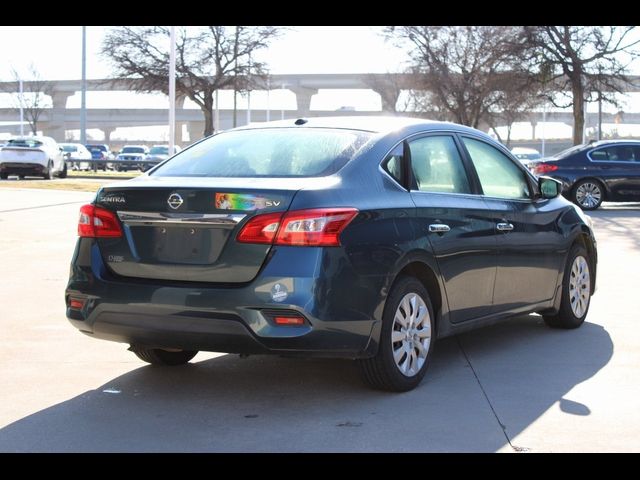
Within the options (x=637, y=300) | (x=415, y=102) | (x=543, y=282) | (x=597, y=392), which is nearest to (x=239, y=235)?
(x=597, y=392)

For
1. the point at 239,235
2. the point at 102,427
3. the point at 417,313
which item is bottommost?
the point at 102,427

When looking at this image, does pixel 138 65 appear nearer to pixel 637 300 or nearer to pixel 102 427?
pixel 637 300

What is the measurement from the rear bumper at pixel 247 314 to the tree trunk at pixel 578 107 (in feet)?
112

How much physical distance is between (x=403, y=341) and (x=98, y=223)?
187 cm

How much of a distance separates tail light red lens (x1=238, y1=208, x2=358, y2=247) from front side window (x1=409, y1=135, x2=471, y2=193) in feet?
3.60

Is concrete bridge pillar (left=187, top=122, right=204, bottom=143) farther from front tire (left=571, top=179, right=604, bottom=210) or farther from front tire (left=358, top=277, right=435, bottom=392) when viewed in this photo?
front tire (left=358, top=277, right=435, bottom=392)

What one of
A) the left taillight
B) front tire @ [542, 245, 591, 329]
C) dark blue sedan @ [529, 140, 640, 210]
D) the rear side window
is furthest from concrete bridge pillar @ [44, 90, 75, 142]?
the left taillight

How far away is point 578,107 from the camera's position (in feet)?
126

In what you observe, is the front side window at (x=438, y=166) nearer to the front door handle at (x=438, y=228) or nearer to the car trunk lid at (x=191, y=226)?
the front door handle at (x=438, y=228)

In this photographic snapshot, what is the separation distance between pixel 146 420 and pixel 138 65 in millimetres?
42524

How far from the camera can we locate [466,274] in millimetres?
6242

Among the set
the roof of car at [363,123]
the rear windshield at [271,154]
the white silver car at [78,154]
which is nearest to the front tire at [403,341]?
the rear windshield at [271,154]

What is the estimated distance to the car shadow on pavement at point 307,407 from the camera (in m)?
4.71

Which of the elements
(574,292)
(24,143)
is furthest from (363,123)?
(24,143)
